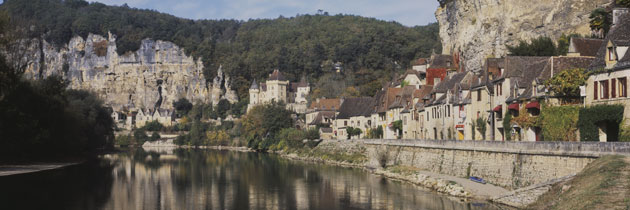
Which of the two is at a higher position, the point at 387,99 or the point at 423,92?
the point at 423,92

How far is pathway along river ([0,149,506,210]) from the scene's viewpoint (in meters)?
32.4

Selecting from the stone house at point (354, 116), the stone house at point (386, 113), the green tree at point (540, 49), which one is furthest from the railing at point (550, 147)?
the stone house at point (354, 116)

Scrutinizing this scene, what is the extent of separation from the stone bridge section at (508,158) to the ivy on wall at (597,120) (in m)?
2.77

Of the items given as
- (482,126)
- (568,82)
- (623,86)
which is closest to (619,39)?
(623,86)

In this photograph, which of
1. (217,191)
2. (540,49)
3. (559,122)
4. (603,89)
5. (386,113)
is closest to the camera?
(603,89)

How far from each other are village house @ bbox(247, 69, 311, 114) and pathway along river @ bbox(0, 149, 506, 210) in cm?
8775

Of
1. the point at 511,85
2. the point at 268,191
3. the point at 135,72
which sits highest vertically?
the point at 135,72

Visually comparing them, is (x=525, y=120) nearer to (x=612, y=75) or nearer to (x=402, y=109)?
(x=612, y=75)

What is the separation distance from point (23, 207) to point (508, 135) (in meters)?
27.6

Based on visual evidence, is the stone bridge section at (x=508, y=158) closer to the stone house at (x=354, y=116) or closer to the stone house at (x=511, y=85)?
the stone house at (x=511, y=85)

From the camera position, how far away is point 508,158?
3094 centimetres

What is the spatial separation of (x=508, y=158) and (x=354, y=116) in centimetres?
5004

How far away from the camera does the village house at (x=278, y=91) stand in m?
143

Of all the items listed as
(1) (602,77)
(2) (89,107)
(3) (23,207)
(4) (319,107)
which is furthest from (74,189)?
(4) (319,107)
